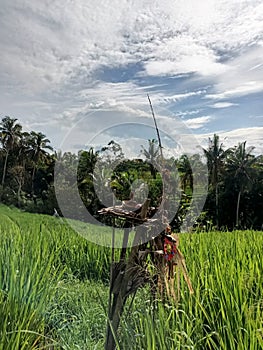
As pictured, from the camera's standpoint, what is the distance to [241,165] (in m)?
29.1

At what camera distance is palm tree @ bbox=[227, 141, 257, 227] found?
27.1 metres

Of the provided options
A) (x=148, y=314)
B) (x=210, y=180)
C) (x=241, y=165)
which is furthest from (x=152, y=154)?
(x=241, y=165)

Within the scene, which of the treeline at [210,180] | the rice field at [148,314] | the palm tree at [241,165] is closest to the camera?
the rice field at [148,314]

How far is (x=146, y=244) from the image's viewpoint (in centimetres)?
148

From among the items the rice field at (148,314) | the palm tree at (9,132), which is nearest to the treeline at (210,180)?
the palm tree at (9,132)

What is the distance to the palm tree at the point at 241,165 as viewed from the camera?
89.0 ft

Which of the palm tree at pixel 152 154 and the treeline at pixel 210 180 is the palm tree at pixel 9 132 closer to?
the treeline at pixel 210 180

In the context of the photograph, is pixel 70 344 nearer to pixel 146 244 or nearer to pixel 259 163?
pixel 146 244

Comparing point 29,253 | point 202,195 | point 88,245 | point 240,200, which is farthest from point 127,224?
point 240,200

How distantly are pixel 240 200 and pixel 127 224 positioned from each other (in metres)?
25.4

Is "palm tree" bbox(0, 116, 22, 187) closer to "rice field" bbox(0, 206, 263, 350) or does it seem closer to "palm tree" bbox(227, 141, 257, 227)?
"palm tree" bbox(227, 141, 257, 227)

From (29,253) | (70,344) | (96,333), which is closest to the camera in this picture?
(70,344)

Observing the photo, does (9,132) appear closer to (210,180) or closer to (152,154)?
(210,180)

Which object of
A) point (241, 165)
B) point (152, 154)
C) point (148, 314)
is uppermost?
point (241, 165)
